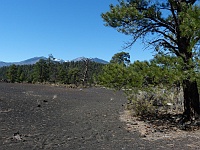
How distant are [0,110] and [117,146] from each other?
5447 mm

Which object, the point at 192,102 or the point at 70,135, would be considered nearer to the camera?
the point at 70,135

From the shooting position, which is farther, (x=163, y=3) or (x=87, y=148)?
(x=163, y=3)

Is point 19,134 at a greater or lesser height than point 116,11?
lesser

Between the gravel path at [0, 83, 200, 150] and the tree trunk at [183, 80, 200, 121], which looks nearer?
the gravel path at [0, 83, 200, 150]

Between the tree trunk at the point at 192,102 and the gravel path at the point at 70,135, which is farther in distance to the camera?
the tree trunk at the point at 192,102

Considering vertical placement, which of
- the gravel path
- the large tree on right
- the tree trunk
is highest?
the large tree on right

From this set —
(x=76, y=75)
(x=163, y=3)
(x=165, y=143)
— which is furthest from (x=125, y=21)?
(x=76, y=75)

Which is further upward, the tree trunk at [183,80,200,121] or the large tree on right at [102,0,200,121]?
the large tree on right at [102,0,200,121]

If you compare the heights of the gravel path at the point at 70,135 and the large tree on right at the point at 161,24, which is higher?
the large tree on right at the point at 161,24

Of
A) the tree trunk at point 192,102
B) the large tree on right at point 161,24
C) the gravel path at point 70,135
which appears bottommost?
the gravel path at point 70,135

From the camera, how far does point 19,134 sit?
6145 millimetres

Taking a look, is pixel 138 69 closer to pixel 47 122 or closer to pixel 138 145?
pixel 138 145

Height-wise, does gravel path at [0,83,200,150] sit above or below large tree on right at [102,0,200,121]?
below

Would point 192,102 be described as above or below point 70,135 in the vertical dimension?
above
